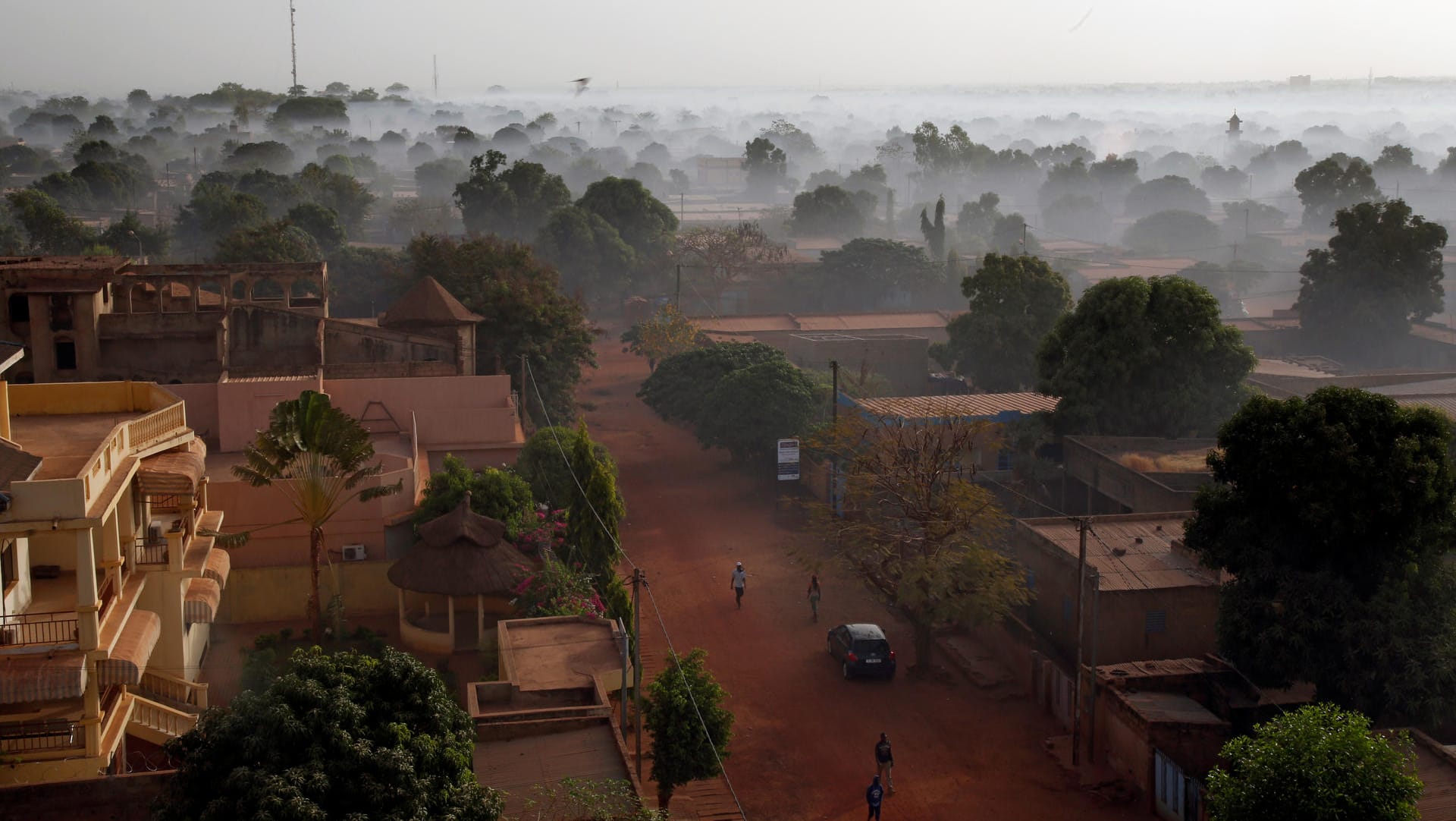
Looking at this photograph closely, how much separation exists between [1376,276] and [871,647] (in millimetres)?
32882

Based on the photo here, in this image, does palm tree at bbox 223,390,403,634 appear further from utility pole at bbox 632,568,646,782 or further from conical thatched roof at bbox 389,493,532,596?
utility pole at bbox 632,568,646,782

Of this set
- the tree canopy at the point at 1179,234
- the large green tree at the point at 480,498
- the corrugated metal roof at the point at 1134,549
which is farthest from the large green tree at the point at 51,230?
the tree canopy at the point at 1179,234

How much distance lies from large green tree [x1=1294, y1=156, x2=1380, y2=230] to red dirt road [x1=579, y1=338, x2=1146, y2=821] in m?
54.7

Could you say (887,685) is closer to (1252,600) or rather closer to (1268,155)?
(1252,600)

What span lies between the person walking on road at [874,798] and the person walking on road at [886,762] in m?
0.49

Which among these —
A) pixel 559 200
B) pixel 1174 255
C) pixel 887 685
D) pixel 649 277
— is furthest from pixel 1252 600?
pixel 1174 255

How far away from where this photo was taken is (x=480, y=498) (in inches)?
922

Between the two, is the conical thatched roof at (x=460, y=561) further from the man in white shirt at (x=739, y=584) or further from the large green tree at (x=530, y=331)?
the large green tree at (x=530, y=331)

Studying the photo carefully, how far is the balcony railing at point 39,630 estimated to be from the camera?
13.4 m

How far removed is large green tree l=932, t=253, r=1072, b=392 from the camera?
38.7 m

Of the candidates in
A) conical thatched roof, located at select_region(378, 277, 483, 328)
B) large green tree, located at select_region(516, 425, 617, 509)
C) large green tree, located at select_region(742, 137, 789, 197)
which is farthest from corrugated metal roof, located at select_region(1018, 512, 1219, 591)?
large green tree, located at select_region(742, 137, 789, 197)

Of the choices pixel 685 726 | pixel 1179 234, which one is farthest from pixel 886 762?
pixel 1179 234

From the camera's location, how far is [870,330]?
48.2 meters

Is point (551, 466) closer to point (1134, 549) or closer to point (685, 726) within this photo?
point (685, 726)
